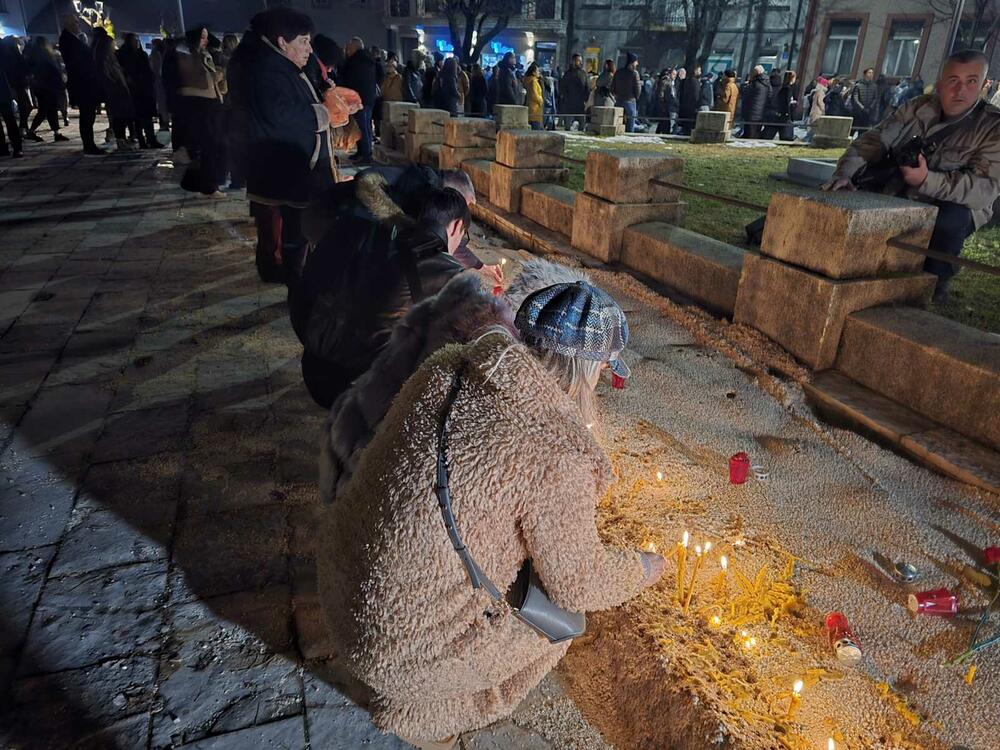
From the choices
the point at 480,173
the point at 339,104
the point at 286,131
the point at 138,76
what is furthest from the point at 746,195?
the point at 138,76

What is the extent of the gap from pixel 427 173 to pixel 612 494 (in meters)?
1.90

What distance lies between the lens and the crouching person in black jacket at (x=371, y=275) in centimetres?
304

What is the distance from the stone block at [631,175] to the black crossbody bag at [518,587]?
4.88 meters

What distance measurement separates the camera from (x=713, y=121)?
1630 cm

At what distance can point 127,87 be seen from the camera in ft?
39.9

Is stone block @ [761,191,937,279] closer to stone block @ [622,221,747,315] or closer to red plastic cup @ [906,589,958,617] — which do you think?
stone block @ [622,221,747,315]

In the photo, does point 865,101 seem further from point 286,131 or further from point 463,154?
point 286,131

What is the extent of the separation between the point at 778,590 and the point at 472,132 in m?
8.53

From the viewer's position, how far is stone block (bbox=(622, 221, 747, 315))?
196 inches

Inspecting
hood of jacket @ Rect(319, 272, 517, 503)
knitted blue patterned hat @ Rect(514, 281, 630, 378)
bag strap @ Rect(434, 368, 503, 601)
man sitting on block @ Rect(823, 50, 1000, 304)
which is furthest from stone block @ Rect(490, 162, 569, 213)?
bag strap @ Rect(434, 368, 503, 601)

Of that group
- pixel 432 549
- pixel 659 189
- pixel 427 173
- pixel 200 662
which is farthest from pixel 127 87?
pixel 432 549

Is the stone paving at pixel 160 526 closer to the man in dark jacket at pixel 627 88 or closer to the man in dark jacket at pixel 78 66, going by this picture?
the man in dark jacket at pixel 78 66

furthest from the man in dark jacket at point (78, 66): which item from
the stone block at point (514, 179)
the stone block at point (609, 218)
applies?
the stone block at point (609, 218)

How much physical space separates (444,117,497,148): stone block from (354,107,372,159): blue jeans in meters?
2.28
